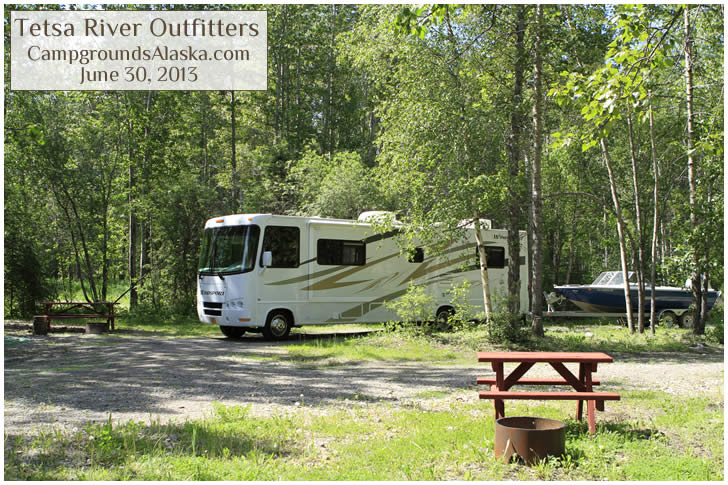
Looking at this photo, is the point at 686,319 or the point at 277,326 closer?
the point at 277,326

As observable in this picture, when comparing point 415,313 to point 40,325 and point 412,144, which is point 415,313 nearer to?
point 412,144

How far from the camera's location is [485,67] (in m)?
13.1

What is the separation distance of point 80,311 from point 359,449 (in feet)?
54.2

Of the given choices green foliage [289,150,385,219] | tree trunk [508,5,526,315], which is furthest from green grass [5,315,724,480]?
green foliage [289,150,385,219]

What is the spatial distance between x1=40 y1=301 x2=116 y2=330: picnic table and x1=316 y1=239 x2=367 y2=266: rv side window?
217 inches

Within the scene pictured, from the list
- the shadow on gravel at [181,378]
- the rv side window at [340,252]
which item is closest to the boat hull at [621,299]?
the rv side window at [340,252]

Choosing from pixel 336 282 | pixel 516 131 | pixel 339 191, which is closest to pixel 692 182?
pixel 516 131

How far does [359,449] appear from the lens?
4.93 m

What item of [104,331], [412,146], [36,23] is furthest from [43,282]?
[412,146]

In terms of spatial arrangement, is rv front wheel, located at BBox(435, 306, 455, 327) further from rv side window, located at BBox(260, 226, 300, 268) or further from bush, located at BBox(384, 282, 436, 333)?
rv side window, located at BBox(260, 226, 300, 268)

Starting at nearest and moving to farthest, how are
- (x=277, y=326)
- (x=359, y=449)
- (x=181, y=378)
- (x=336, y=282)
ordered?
(x=359, y=449) < (x=181, y=378) < (x=277, y=326) < (x=336, y=282)

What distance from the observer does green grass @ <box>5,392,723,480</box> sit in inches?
170

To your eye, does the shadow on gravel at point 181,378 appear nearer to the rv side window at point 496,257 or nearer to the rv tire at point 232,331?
the rv tire at point 232,331
